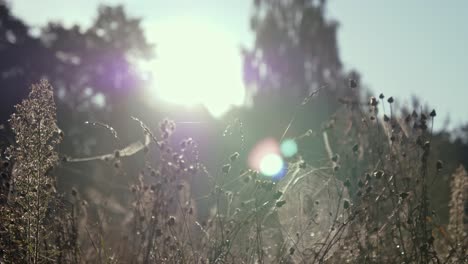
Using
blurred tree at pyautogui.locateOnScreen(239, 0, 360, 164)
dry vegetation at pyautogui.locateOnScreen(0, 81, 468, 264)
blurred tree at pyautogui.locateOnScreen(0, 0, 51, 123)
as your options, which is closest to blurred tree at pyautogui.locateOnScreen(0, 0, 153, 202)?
blurred tree at pyautogui.locateOnScreen(0, 0, 51, 123)

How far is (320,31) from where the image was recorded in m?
18.2

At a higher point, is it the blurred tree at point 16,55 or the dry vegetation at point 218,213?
the blurred tree at point 16,55

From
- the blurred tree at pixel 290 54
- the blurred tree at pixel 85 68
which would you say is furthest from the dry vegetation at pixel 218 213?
the blurred tree at pixel 290 54

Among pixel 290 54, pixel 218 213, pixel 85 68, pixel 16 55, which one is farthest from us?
pixel 85 68

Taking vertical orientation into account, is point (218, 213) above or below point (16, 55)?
below

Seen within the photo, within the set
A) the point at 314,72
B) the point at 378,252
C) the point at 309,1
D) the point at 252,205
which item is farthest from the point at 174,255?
the point at 309,1

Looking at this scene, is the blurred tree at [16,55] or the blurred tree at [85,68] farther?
the blurred tree at [85,68]

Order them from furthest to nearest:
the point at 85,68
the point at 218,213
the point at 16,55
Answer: the point at 85,68 < the point at 16,55 < the point at 218,213

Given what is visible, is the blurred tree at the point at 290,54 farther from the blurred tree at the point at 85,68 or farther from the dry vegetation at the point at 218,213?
the dry vegetation at the point at 218,213

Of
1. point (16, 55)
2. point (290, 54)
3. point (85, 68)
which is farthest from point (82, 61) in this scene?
point (290, 54)

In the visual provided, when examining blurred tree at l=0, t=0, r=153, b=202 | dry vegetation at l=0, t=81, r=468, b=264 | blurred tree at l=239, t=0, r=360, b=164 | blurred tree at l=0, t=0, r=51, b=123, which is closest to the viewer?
dry vegetation at l=0, t=81, r=468, b=264

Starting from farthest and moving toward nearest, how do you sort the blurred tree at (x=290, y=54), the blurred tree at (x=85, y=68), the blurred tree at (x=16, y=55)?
the blurred tree at (x=290, y=54) → the blurred tree at (x=85, y=68) → the blurred tree at (x=16, y=55)

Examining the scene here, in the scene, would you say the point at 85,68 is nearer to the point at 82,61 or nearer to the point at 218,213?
the point at 82,61

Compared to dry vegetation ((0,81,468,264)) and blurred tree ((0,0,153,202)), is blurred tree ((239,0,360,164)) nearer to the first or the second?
blurred tree ((0,0,153,202))
